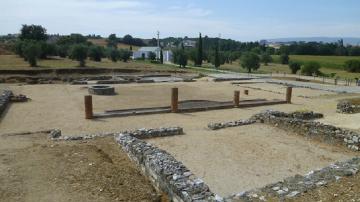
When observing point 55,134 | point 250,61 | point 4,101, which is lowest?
point 55,134

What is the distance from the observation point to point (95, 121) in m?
19.3

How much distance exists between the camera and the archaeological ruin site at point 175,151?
8250 millimetres

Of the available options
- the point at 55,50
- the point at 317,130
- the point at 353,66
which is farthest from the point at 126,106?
the point at 353,66

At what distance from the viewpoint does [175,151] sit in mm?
13164

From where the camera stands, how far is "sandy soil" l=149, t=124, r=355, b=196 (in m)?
10.5

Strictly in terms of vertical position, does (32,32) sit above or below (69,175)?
above

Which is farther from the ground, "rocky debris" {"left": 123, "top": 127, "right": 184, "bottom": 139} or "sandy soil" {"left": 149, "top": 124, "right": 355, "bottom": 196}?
"rocky debris" {"left": 123, "top": 127, "right": 184, "bottom": 139}

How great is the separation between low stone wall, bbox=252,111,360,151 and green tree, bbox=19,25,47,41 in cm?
7059

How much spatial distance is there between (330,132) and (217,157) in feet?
17.0

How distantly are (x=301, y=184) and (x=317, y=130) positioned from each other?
24.9 ft

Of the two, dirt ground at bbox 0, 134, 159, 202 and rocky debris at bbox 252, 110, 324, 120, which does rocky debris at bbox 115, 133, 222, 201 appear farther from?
rocky debris at bbox 252, 110, 324, 120

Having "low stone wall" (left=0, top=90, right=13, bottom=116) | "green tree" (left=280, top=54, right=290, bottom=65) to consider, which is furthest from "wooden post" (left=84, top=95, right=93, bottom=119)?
"green tree" (left=280, top=54, right=290, bottom=65)

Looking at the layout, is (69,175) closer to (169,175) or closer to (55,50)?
(169,175)

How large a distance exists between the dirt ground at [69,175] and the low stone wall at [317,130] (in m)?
8.03
